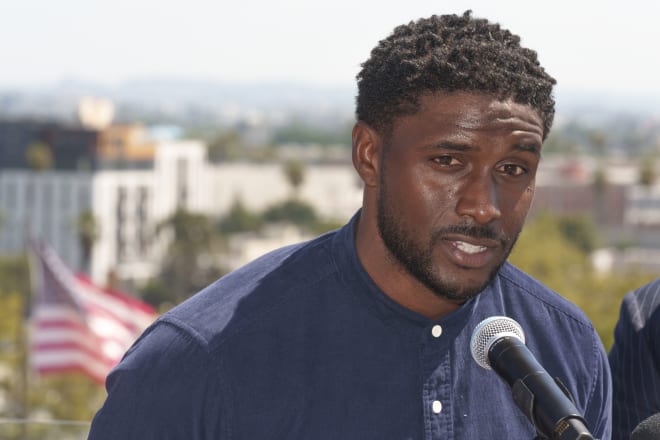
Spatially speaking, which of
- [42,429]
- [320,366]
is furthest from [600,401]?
[42,429]

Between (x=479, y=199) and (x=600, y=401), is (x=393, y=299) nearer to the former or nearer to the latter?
(x=479, y=199)

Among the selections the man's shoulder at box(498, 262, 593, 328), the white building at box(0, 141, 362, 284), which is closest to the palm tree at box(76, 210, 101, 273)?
the white building at box(0, 141, 362, 284)

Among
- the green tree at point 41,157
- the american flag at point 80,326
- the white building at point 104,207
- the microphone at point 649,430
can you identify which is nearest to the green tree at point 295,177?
the white building at point 104,207

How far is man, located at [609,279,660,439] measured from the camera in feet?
10.7

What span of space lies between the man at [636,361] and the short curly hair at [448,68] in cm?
86

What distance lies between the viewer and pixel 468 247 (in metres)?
2.51

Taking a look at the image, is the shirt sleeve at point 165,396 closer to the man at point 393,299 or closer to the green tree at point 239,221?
the man at point 393,299

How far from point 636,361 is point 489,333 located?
3.37ft

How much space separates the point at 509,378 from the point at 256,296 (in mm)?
553

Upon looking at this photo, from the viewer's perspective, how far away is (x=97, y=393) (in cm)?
3772

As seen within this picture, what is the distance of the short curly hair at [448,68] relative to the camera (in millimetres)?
2531

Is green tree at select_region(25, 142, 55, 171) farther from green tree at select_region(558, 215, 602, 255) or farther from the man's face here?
the man's face

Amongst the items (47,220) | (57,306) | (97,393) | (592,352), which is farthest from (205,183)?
(592,352)

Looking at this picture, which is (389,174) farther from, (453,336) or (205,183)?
(205,183)
